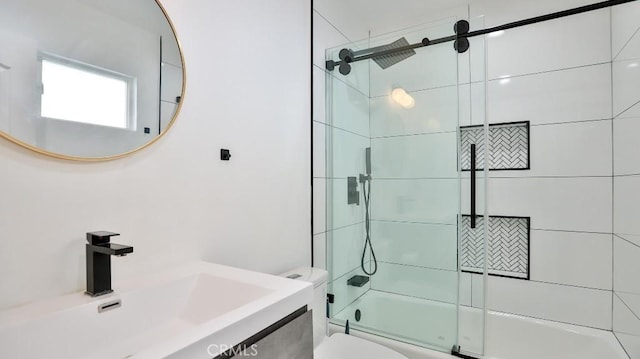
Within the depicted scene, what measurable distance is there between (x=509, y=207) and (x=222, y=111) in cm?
207

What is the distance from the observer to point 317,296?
1.56 metres

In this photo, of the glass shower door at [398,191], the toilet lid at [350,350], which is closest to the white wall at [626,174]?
the glass shower door at [398,191]

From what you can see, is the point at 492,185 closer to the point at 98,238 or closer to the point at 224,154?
the point at 224,154

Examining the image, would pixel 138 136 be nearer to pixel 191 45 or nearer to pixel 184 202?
pixel 184 202

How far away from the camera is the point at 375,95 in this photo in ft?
6.81

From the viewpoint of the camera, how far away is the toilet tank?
155 cm

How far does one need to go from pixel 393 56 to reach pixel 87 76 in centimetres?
164

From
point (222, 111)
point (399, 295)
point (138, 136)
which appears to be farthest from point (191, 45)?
point (399, 295)

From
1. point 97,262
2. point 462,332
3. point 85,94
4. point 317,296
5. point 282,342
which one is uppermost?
point 85,94

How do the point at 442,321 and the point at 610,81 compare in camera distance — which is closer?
the point at 442,321

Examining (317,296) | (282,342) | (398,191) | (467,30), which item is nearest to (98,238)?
(282,342)

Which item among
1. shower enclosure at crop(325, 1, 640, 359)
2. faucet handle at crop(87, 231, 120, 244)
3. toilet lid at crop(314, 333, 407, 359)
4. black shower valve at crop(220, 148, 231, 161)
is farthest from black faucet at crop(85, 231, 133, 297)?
shower enclosure at crop(325, 1, 640, 359)

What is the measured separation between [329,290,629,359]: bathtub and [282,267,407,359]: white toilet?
13.2 inches

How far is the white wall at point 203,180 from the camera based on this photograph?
2.62 ft
